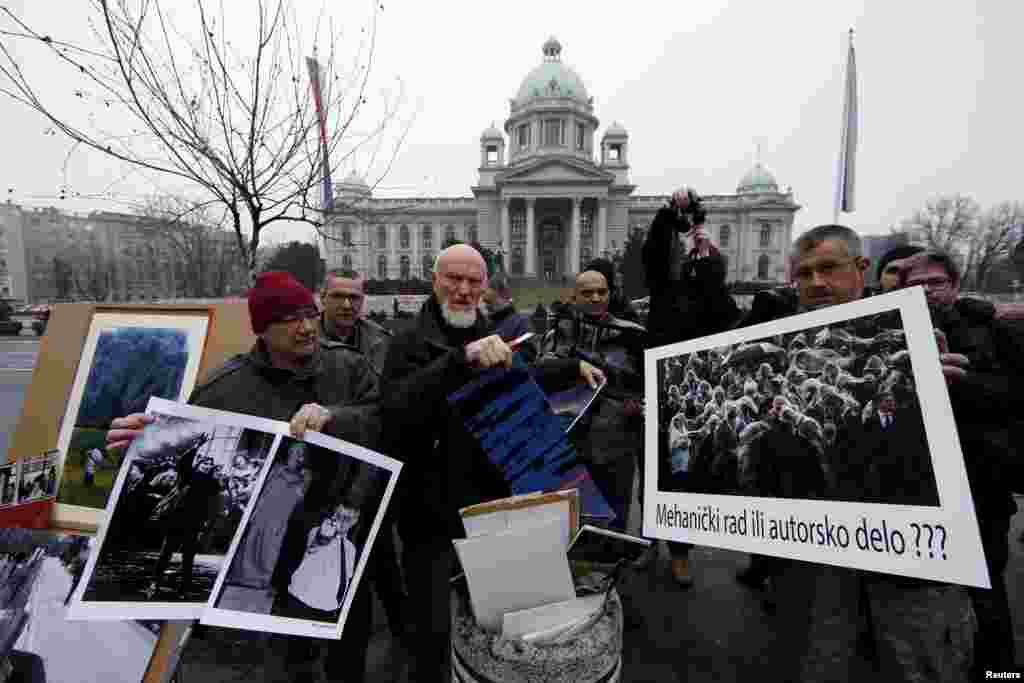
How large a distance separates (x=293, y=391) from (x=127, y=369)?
52.1 inches

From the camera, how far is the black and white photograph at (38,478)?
2.10m

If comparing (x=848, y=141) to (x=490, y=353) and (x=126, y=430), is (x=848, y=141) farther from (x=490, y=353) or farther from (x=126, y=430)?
(x=126, y=430)

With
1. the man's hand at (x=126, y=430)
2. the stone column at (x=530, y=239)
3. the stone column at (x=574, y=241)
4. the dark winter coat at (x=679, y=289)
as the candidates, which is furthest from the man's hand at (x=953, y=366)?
the stone column at (x=574, y=241)

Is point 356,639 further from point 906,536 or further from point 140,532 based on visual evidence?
point 906,536

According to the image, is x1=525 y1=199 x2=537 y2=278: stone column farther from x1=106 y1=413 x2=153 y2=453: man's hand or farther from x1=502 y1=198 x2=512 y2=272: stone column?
x1=106 y1=413 x2=153 y2=453: man's hand

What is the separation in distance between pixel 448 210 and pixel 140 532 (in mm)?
59683

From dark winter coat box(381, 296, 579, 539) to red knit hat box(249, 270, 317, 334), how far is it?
418mm

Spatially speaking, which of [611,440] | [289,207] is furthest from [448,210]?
[611,440]

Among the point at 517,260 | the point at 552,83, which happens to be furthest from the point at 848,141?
the point at 552,83

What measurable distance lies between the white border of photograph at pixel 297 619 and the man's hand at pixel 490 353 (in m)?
0.46

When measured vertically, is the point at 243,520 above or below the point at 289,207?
below

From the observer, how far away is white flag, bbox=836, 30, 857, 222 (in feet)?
25.1

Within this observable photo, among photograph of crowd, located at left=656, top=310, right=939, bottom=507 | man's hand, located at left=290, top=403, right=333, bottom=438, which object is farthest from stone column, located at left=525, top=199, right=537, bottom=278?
man's hand, located at left=290, top=403, right=333, bottom=438

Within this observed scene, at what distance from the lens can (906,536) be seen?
3.74ft
